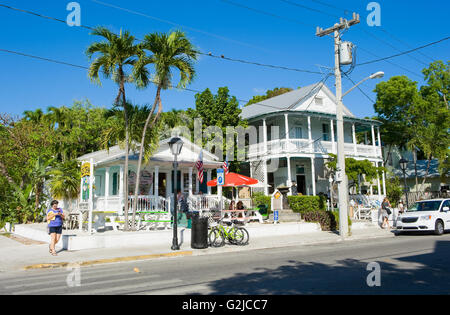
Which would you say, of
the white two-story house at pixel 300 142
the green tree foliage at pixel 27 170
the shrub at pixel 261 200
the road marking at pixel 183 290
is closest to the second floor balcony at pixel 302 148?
the white two-story house at pixel 300 142

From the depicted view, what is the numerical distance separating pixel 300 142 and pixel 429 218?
11.9m

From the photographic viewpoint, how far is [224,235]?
543 inches

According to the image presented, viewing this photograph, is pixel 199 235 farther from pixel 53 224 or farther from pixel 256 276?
pixel 256 276

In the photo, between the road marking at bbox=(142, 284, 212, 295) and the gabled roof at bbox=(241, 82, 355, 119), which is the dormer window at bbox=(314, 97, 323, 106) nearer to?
the gabled roof at bbox=(241, 82, 355, 119)

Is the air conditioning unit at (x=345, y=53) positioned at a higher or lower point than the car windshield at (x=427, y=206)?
higher

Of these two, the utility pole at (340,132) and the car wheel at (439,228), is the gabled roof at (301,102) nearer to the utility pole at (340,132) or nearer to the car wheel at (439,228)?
the utility pole at (340,132)

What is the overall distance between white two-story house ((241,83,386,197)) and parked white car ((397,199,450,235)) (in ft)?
31.4

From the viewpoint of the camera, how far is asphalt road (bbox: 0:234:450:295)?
257 inches

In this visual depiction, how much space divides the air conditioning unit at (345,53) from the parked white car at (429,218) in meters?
7.89

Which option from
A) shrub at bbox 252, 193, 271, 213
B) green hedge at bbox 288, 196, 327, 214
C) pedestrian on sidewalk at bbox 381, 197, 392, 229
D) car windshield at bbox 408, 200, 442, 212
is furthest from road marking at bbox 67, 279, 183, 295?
shrub at bbox 252, 193, 271, 213

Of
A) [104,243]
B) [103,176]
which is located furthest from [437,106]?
[104,243]

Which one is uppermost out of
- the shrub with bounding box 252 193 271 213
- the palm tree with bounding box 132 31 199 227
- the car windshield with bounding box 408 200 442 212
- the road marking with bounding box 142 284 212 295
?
the palm tree with bounding box 132 31 199 227

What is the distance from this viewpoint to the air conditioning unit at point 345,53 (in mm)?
16906
